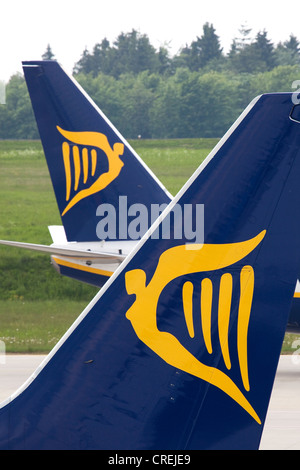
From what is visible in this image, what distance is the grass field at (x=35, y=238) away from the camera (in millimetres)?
23797

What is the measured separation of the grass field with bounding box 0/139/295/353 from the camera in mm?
23797

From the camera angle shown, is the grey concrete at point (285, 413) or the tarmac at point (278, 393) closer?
the grey concrete at point (285, 413)

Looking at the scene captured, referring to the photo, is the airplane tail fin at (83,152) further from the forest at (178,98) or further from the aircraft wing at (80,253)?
the forest at (178,98)

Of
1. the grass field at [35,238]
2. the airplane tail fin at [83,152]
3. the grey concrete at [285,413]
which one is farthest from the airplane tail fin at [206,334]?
the grass field at [35,238]

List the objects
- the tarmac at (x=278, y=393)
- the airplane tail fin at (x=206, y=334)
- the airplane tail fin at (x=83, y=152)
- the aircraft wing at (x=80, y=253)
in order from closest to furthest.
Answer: the airplane tail fin at (x=206, y=334) < the tarmac at (x=278, y=393) < the aircraft wing at (x=80, y=253) < the airplane tail fin at (x=83, y=152)

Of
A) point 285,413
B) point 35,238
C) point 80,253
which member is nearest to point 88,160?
point 80,253

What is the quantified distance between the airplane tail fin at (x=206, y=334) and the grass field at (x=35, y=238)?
15935mm

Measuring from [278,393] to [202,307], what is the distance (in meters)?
11.6

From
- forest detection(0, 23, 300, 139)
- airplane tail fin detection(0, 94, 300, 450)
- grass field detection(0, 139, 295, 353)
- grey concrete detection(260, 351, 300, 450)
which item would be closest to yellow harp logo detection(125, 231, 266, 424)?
airplane tail fin detection(0, 94, 300, 450)

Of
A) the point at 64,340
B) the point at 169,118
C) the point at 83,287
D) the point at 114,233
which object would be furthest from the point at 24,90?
the point at 64,340

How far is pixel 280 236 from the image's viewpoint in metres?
5.25

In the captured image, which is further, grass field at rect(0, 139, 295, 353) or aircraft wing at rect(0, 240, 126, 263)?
grass field at rect(0, 139, 295, 353)

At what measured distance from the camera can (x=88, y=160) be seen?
60.6 ft

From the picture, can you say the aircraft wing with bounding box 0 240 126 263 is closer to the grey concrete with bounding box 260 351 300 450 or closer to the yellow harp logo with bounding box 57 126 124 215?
the yellow harp logo with bounding box 57 126 124 215
